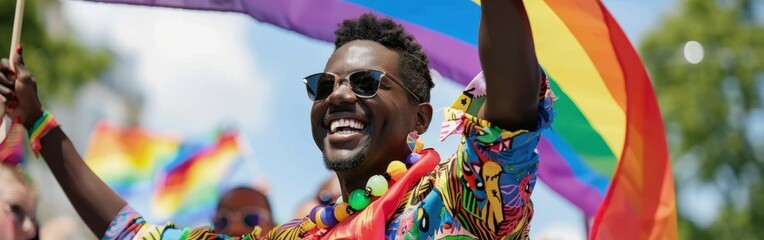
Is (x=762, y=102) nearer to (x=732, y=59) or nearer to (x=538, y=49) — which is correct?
(x=732, y=59)

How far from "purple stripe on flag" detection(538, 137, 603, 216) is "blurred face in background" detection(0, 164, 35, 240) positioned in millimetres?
2146

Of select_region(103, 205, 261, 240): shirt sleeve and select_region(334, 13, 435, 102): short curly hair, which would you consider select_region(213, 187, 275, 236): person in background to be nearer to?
select_region(103, 205, 261, 240): shirt sleeve

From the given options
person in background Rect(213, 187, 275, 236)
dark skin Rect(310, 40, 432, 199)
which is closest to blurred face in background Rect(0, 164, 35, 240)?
dark skin Rect(310, 40, 432, 199)

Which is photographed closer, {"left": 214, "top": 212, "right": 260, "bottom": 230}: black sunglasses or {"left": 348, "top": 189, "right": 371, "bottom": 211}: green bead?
{"left": 348, "top": 189, "right": 371, "bottom": 211}: green bead

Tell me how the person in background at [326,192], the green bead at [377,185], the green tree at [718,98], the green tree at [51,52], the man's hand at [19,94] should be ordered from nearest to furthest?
the green bead at [377,185] → the man's hand at [19,94] → the person in background at [326,192] → the green tree at [51,52] → the green tree at [718,98]

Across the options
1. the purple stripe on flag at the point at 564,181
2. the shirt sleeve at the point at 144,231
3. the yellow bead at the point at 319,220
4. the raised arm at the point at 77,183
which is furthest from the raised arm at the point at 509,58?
the purple stripe on flag at the point at 564,181

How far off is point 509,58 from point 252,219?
3.44m

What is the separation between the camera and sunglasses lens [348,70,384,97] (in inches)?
148

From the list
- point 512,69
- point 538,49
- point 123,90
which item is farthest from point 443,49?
point 123,90

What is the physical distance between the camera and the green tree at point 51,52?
17.4 metres

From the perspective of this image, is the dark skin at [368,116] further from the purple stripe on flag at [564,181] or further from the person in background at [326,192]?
the person in background at [326,192]

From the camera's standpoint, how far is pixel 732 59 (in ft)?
81.4

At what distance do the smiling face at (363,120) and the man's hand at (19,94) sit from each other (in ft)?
3.14

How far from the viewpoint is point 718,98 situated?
24266 mm
